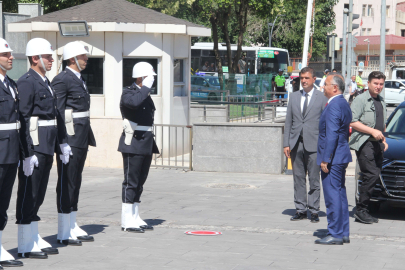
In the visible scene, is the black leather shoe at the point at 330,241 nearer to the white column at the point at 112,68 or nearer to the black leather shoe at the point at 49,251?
the black leather shoe at the point at 49,251

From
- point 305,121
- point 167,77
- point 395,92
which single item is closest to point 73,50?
point 305,121

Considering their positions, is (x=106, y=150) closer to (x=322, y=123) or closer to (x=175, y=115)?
(x=175, y=115)

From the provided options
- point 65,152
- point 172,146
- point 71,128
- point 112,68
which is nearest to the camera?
point 65,152

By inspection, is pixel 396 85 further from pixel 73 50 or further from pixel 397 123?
pixel 73 50

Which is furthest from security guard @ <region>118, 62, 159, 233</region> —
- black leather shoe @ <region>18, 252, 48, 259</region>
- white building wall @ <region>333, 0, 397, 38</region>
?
white building wall @ <region>333, 0, 397, 38</region>

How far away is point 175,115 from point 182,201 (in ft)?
17.0

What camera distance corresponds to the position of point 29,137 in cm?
564

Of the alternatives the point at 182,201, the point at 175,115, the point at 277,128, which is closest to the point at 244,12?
the point at 175,115

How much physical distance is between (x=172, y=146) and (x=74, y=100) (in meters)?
7.22

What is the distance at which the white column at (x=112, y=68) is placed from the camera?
13039 mm

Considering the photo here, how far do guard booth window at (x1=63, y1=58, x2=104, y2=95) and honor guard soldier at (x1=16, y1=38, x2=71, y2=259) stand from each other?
7232 millimetres

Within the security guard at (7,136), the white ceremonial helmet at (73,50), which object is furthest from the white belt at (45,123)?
the white ceremonial helmet at (73,50)

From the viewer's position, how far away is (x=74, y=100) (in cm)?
640

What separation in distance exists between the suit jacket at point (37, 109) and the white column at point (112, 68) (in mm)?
7110
